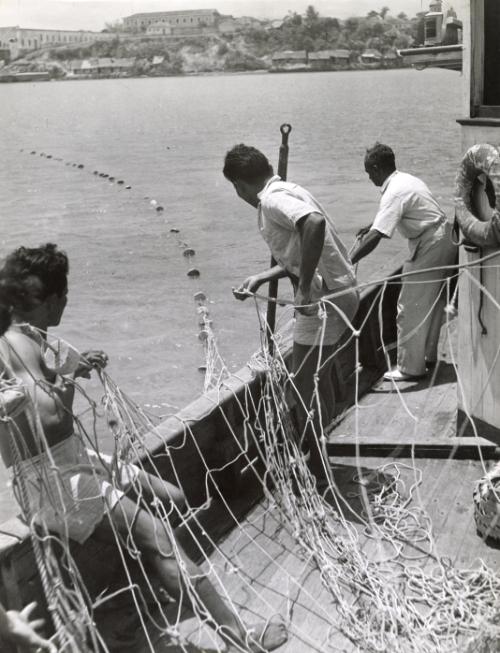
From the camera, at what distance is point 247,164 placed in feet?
14.4

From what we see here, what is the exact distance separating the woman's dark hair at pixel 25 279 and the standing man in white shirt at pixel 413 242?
314 centimetres

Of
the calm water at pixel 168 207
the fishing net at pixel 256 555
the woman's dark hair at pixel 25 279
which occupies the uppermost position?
the woman's dark hair at pixel 25 279

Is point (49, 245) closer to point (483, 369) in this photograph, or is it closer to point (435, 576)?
point (435, 576)

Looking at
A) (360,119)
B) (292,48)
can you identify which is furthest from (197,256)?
(292,48)

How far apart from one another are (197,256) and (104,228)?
20.8 feet

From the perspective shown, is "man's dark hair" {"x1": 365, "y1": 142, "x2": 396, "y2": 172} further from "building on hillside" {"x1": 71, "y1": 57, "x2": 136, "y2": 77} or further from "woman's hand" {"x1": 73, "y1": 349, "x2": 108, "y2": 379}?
"building on hillside" {"x1": 71, "y1": 57, "x2": 136, "y2": 77}

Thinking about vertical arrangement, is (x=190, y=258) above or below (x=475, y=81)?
below

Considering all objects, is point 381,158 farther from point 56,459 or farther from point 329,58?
point 329,58

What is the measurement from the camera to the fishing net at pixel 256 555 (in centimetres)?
318

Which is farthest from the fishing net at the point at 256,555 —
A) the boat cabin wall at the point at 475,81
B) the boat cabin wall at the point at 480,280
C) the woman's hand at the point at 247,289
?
the boat cabin wall at the point at 475,81

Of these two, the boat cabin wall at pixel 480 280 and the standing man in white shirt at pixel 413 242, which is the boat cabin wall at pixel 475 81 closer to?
the boat cabin wall at pixel 480 280

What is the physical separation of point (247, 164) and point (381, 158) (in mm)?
2334

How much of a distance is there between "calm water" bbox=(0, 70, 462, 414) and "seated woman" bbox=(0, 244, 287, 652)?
1.56 meters

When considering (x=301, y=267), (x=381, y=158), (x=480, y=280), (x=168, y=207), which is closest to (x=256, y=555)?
(x=301, y=267)
